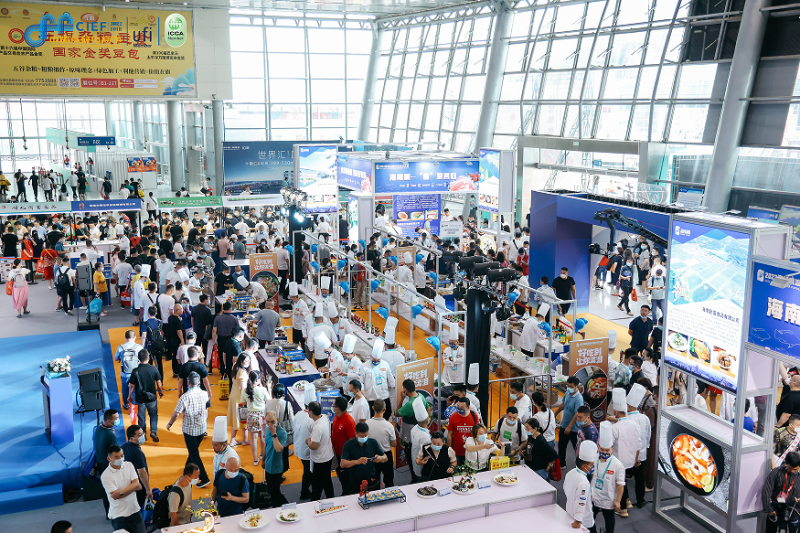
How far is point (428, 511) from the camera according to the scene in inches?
226

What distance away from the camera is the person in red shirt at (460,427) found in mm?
7207

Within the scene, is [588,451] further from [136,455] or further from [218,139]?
[218,139]

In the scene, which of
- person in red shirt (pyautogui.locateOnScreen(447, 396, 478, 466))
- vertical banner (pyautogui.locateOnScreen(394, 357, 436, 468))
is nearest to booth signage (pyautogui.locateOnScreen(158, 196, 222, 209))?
vertical banner (pyautogui.locateOnScreen(394, 357, 436, 468))

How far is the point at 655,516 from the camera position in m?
7.12

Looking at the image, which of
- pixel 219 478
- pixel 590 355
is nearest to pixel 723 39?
pixel 590 355

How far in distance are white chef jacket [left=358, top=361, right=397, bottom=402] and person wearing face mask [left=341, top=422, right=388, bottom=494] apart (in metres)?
1.58

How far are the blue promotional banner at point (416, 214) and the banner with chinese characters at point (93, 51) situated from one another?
8.42 metres

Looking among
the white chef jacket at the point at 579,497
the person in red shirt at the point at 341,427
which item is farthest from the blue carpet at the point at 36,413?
the white chef jacket at the point at 579,497

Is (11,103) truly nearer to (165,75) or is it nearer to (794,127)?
(165,75)

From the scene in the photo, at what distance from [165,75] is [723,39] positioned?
15.2 m

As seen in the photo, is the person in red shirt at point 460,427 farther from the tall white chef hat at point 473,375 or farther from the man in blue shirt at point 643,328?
the man in blue shirt at point 643,328

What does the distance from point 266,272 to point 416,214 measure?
519cm

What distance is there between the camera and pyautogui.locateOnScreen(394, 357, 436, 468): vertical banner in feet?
26.4

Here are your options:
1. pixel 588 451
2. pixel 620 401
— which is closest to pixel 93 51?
pixel 620 401
